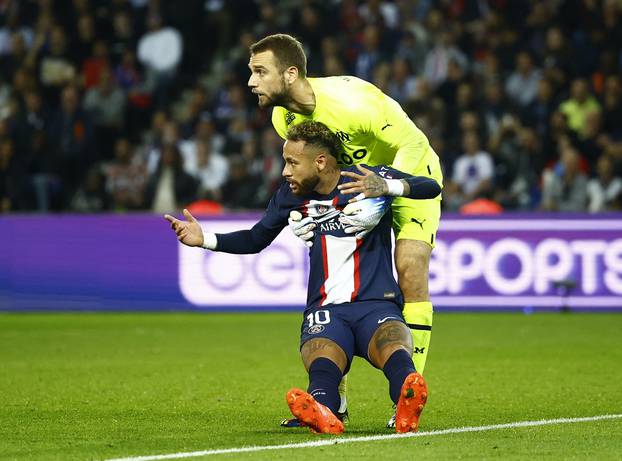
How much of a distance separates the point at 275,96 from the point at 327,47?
37.7 ft

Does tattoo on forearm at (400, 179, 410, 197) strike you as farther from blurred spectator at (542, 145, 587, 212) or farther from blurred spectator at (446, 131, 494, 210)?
blurred spectator at (446, 131, 494, 210)

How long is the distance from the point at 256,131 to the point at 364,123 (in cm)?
1184

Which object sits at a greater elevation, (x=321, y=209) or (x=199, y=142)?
(x=199, y=142)

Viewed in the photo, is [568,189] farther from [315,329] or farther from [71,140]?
[315,329]

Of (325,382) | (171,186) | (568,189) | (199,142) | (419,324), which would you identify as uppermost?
(199,142)

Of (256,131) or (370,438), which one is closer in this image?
(370,438)

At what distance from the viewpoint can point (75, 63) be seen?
2044cm

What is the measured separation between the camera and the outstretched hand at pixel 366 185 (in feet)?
21.5

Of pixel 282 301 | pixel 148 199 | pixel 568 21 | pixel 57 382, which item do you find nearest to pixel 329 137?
pixel 57 382

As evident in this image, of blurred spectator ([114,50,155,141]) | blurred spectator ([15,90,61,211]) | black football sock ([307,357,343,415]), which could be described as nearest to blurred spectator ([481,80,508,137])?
blurred spectator ([114,50,155,141])

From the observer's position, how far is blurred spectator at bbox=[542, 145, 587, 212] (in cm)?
1672

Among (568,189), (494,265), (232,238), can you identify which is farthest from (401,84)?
(232,238)

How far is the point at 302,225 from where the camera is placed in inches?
279

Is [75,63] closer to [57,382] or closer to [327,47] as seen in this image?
[327,47]
